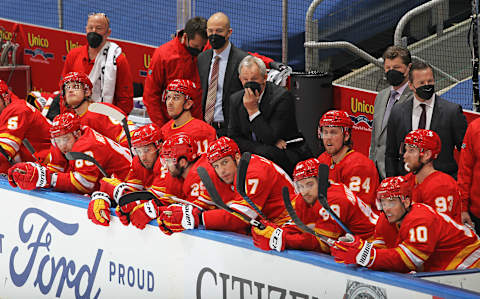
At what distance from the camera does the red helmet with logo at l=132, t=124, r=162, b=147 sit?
5426 mm

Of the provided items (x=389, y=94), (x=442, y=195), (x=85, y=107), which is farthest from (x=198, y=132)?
(x=442, y=195)

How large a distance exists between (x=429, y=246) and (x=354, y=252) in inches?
14.6

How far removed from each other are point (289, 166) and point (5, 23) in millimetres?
7060

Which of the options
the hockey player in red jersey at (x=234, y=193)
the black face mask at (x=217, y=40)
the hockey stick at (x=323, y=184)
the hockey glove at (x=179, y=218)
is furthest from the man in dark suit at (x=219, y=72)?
the hockey stick at (x=323, y=184)

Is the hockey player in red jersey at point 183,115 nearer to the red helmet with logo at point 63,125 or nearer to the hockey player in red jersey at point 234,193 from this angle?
the red helmet with logo at point 63,125

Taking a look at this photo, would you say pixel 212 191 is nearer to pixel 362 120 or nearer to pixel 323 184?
pixel 323 184

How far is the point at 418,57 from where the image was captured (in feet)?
23.9

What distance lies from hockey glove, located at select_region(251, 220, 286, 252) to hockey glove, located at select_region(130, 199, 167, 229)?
0.76m

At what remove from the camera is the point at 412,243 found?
3.97m

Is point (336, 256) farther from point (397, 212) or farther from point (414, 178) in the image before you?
point (414, 178)

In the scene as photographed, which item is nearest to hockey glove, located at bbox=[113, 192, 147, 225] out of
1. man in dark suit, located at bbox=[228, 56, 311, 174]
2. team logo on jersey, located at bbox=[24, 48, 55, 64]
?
man in dark suit, located at bbox=[228, 56, 311, 174]

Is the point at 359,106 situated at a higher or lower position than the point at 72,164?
higher

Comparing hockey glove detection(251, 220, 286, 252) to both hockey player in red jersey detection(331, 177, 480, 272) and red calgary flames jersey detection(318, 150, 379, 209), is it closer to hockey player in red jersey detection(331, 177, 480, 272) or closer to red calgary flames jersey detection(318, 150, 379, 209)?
hockey player in red jersey detection(331, 177, 480, 272)

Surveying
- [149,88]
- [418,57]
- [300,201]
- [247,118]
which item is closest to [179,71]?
[149,88]
